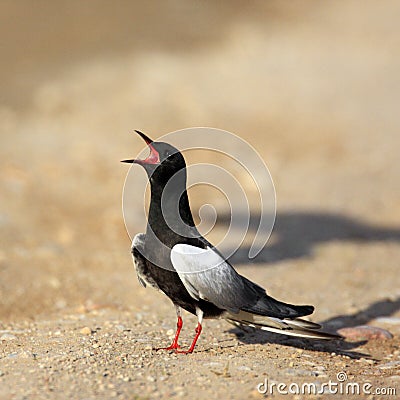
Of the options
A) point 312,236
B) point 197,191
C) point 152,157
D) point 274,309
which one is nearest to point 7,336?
point 152,157

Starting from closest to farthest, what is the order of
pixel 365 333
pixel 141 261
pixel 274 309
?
pixel 141 261, pixel 274 309, pixel 365 333

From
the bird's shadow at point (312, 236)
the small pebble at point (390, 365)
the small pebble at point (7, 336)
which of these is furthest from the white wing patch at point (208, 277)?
the bird's shadow at point (312, 236)

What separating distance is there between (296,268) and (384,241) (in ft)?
5.89

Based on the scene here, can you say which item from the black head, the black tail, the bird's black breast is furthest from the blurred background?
the black head

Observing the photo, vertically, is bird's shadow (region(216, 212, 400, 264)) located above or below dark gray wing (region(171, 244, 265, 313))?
above

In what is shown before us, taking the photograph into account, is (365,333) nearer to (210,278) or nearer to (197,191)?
(210,278)

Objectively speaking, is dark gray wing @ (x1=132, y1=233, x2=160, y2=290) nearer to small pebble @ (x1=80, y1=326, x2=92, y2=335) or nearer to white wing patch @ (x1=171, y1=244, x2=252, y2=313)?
white wing patch @ (x1=171, y1=244, x2=252, y2=313)

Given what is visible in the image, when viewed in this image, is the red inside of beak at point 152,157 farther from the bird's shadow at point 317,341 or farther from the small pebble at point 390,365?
the small pebble at point 390,365

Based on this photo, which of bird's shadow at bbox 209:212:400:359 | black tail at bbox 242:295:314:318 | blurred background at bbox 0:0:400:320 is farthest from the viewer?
blurred background at bbox 0:0:400:320

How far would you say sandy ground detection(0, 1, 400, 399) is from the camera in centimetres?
484

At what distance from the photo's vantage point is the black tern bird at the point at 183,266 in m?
4.73

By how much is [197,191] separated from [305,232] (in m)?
2.00

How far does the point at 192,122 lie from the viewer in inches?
538

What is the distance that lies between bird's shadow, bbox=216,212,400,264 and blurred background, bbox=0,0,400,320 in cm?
4
